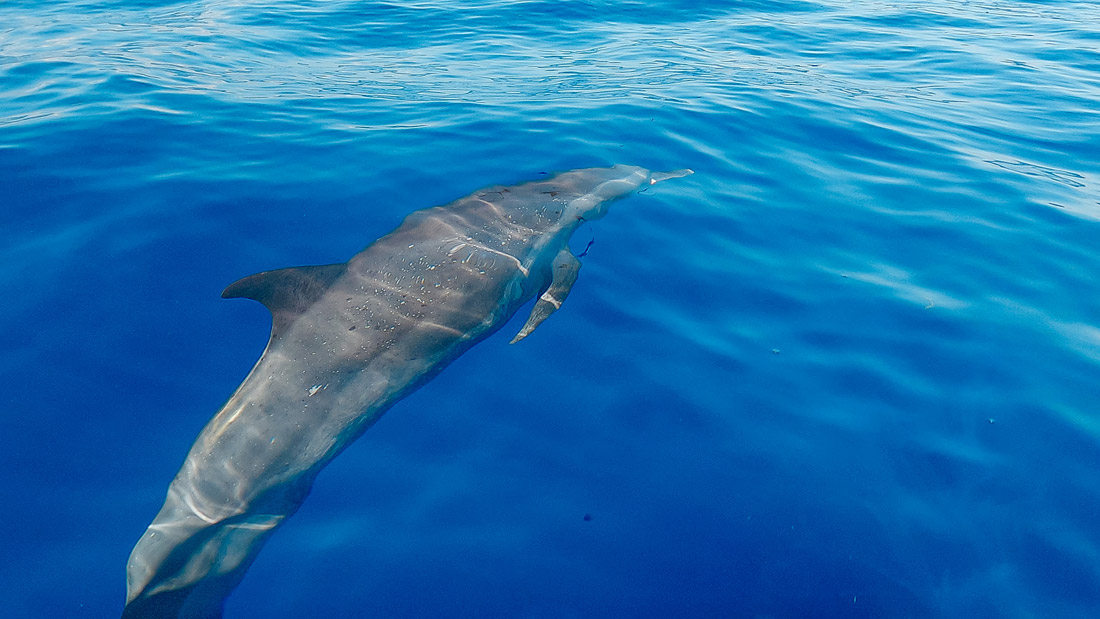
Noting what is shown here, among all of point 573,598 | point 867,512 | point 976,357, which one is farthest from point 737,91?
point 573,598

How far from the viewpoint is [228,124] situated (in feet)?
28.7

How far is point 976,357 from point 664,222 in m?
3.03

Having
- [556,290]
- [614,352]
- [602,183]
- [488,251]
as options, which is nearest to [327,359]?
[488,251]

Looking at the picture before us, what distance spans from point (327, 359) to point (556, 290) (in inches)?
78.7

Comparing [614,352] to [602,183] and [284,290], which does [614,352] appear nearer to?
[284,290]

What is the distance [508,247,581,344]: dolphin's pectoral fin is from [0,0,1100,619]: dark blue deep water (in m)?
0.16

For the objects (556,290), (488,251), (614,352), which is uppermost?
(488,251)

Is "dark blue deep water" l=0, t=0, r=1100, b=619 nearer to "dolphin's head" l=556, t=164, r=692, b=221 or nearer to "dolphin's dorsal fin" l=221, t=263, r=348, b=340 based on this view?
"dolphin's head" l=556, t=164, r=692, b=221

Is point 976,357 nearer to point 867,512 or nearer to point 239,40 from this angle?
point 867,512

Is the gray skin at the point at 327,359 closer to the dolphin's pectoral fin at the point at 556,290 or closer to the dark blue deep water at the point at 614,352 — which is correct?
the dolphin's pectoral fin at the point at 556,290

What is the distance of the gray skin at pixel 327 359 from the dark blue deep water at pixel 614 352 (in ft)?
0.56

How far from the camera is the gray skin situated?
3.93 metres

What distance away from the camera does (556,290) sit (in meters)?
5.94

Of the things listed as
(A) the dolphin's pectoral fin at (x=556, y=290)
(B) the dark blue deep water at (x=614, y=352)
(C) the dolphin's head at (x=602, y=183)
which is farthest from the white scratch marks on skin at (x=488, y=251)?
(C) the dolphin's head at (x=602, y=183)
